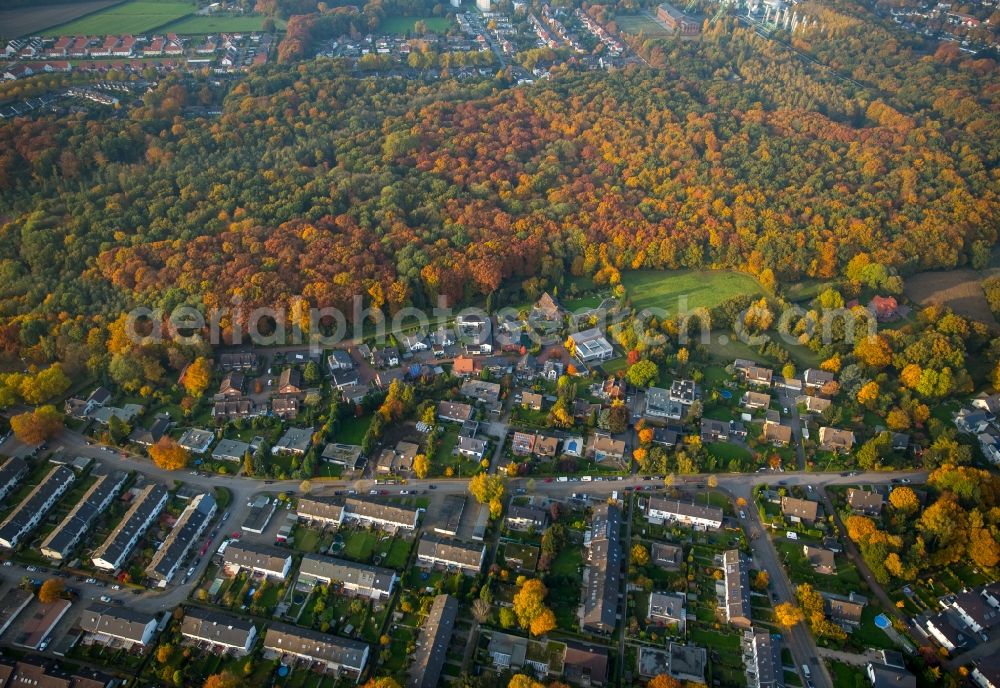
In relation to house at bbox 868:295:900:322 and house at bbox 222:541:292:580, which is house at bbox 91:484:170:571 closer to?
house at bbox 222:541:292:580

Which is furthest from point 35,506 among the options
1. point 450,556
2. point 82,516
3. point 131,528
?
point 450,556

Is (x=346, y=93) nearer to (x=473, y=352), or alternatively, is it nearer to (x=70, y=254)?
(x=70, y=254)

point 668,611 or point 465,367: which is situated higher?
point 465,367

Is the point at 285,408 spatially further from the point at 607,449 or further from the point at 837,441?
the point at 837,441

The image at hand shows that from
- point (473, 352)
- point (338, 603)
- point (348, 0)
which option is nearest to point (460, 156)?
point (473, 352)

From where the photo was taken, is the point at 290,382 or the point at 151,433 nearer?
the point at 151,433

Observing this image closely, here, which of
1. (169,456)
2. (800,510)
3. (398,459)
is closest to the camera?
(800,510)

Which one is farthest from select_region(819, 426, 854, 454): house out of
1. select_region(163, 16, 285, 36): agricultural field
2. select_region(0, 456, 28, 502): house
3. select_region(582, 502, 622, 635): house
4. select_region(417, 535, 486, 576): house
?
select_region(163, 16, 285, 36): agricultural field
